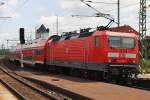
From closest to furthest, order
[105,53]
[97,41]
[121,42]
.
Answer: [105,53], [97,41], [121,42]

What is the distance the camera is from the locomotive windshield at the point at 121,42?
25062 millimetres

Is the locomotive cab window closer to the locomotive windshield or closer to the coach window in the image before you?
the coach window

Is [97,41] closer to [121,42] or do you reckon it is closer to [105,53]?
[105,53]

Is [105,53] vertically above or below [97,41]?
below

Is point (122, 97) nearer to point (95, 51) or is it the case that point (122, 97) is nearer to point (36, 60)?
point (95, 51)

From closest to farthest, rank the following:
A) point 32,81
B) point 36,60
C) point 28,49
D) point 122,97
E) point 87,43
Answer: point 122,97, point 87,43, point 32,81, point 36,60, point 28,49

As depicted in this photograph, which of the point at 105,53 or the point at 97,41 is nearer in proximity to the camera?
the point at 105,53

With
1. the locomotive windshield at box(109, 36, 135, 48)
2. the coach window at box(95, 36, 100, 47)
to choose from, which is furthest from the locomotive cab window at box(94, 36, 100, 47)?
the locomotive windshield at box(109, 36, 135, 48)

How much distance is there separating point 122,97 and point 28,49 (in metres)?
36.3

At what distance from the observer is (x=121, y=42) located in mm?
25438

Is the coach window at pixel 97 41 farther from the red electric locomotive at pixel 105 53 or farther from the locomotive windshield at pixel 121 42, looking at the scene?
the locomotive windshield at pixel 121 42

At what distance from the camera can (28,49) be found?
169ft

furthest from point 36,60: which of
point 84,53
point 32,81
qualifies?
point 84,53

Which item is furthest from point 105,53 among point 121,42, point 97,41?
point 121,42
